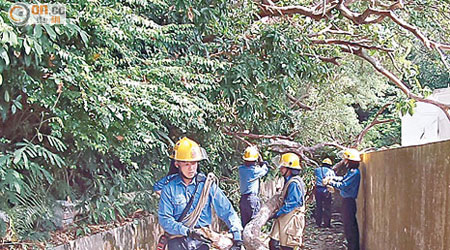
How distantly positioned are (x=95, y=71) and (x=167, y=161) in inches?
136

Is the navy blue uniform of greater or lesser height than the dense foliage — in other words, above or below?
below

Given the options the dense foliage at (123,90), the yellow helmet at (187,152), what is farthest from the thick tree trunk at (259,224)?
the yellow helmet at (187,152)

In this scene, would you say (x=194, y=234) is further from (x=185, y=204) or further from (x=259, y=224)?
(x=259, y=224)

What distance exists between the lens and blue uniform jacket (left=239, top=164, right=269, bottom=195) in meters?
10.1

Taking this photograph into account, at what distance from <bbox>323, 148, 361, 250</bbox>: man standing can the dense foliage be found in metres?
1.46

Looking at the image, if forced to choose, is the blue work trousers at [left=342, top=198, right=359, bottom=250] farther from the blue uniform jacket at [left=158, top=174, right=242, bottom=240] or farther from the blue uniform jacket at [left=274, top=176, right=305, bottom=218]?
the blue uniform jacket at [left=158, top=174, right=242, bottom=240]

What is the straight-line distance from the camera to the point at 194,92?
6.71 meters

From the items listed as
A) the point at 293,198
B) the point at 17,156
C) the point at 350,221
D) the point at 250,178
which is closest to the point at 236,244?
the point at 17,156

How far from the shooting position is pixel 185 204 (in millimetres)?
4918

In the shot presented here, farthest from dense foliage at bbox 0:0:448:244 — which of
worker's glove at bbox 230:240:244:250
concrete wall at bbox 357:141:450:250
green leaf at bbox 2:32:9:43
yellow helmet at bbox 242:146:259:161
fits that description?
concrete wall at bbox 357:141:450:250

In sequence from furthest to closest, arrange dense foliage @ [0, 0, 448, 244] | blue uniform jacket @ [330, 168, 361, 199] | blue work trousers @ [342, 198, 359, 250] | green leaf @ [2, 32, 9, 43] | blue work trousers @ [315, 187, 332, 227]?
blue work trousers @ [315, 187, 332, 227] → blue work trousers @ [342, 198, 359, 250] → blue uniform jacket @ [330, 168, 361, 199] → dense foliage @ [0, 0, 448, 244] → green leaf @ [2, 32, 9, 43]

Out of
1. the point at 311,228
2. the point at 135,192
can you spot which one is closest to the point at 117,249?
the point at 135,192

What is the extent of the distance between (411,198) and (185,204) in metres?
2.12

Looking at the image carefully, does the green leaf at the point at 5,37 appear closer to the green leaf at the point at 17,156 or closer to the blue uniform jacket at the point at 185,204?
the green leaf at the point at 17,156
